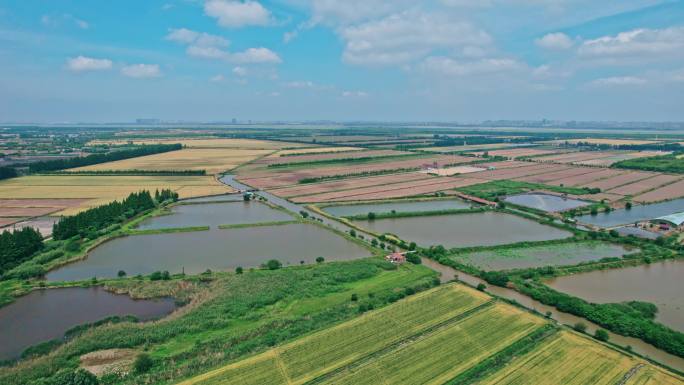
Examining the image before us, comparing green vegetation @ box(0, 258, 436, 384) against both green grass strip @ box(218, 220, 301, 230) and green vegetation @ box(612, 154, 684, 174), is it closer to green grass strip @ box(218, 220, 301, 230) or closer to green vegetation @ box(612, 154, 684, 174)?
green grass strip @ box(218, 220, 301, 230)

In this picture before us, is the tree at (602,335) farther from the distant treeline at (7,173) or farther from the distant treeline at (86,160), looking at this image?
the distant treeline at (86,160)

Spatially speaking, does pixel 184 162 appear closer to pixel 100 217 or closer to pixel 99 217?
pixel 100 217

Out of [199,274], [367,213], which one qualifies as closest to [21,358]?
[199,274]

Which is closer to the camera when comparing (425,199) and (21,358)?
(21,358)

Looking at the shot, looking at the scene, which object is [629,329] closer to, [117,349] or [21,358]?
[117,349]

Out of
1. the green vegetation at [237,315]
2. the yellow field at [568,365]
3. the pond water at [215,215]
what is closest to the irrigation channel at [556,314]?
the yellow field at [568,365]

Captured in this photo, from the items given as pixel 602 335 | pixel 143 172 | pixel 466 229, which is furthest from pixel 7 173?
pixel 602 335

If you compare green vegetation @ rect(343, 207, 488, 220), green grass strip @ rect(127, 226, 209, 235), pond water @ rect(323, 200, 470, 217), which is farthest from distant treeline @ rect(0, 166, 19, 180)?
green vegetation @ rect(343, 207, 488, 220)
